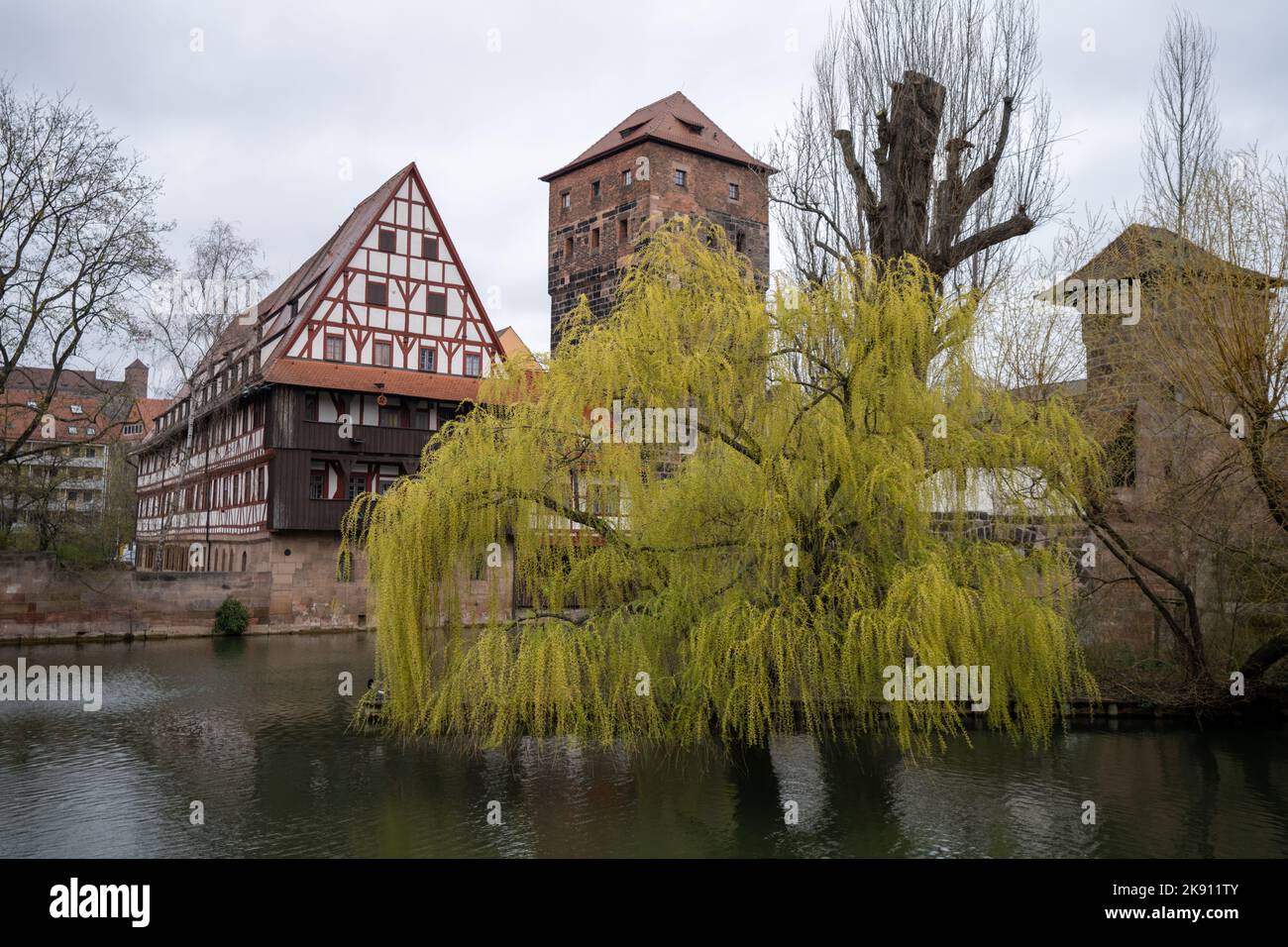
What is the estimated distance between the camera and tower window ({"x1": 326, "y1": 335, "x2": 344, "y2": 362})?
27094 millimetres

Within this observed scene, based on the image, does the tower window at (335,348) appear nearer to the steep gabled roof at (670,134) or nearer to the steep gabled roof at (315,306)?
the steep gabled roof at (315,306)

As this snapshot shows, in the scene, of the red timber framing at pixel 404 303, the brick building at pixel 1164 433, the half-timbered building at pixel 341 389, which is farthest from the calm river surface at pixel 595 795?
the red timber framing at pixel 404 303

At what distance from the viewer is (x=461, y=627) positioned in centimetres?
966

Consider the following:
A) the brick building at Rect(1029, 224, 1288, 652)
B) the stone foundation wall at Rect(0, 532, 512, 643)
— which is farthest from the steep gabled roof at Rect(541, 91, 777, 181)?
the brick building at Rect(1029, 224, 1288, 652)

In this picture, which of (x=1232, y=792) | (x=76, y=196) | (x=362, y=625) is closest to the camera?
(x=1232, y=792)

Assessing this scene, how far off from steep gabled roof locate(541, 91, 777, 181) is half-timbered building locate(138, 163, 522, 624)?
6945mm

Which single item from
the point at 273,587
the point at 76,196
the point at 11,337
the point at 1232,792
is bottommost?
the point at 1232,792

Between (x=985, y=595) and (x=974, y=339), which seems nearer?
(x=985, y=595)

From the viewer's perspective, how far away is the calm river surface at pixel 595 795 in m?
8.33

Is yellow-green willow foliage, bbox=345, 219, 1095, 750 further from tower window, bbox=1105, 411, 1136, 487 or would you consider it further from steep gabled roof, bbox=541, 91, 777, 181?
steep gabled roof, bbox=541, 91, 777, 181

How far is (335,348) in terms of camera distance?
27234 mm

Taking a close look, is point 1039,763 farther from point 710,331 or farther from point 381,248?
point 381,248

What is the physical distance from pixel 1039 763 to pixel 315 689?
10.8m
